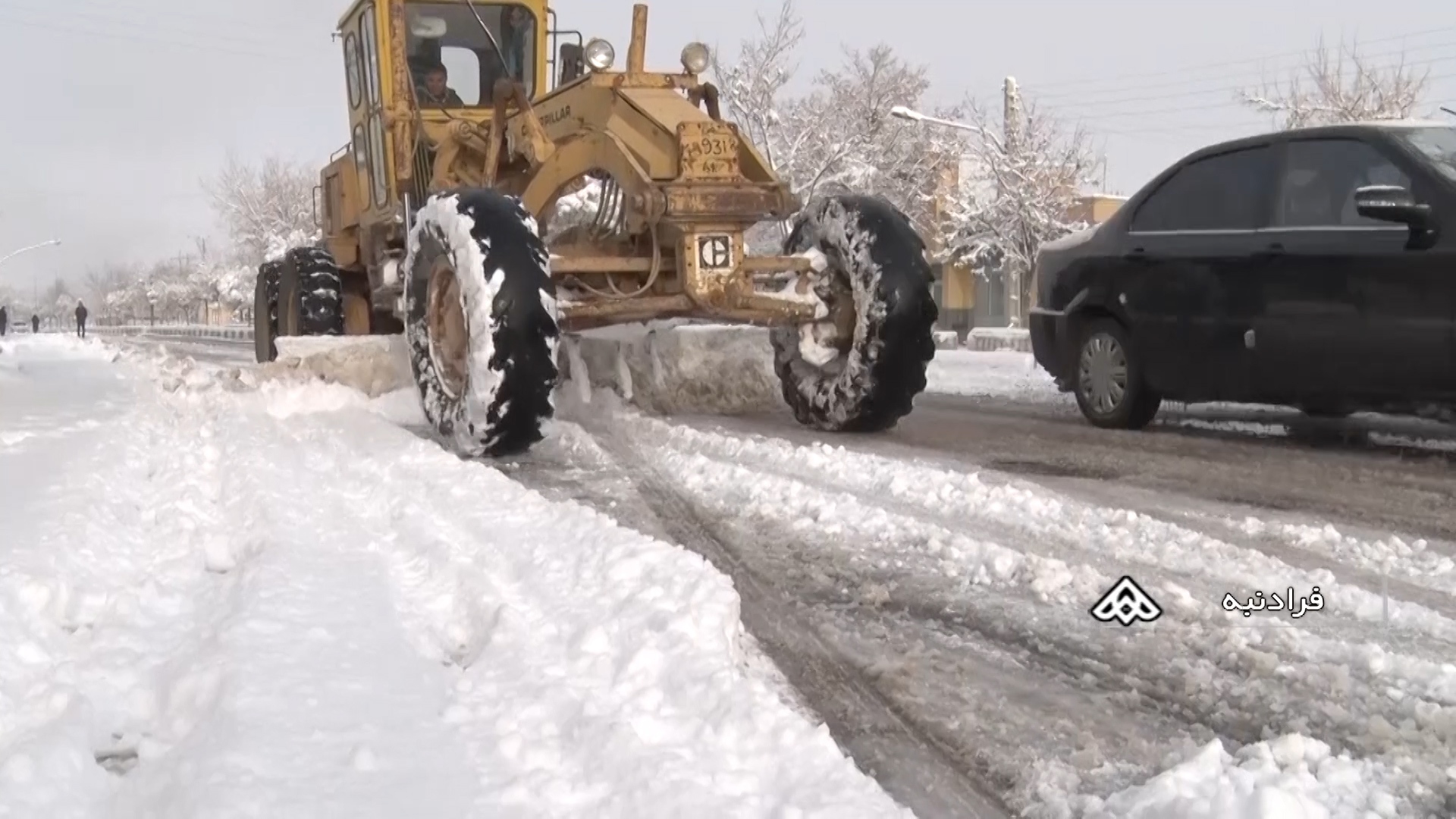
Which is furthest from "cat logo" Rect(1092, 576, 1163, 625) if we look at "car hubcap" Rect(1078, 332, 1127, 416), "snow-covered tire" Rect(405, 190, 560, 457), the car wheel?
"car hubcap" Rect(1078, 332, 1127, 416)

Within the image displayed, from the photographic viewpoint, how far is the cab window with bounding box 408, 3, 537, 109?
9.45m

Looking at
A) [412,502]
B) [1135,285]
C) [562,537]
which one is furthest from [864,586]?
[1135,285]

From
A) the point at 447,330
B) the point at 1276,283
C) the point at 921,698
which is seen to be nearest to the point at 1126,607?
the point at 921,698

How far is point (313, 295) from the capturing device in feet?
33.8

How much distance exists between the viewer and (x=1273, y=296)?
6.32 meters

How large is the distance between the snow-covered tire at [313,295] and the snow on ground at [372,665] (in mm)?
4794

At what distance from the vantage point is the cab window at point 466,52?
9445 mm

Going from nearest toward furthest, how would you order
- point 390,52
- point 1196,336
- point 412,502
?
point 412,502, point 1196,336, point 390,52

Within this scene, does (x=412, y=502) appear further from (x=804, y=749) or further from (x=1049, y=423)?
(x=1049, y=423)

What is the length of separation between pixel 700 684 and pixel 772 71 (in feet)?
95.9

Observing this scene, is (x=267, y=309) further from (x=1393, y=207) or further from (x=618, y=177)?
(x=1393, y=207)

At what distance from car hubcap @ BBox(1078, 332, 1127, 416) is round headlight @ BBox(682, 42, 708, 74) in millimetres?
2954

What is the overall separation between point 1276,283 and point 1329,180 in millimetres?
604

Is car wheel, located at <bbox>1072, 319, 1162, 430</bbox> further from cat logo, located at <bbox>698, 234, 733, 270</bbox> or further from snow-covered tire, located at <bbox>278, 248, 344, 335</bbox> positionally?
snow-covered tire, located at <bbox>278, 248, 344, 335</bbox>
